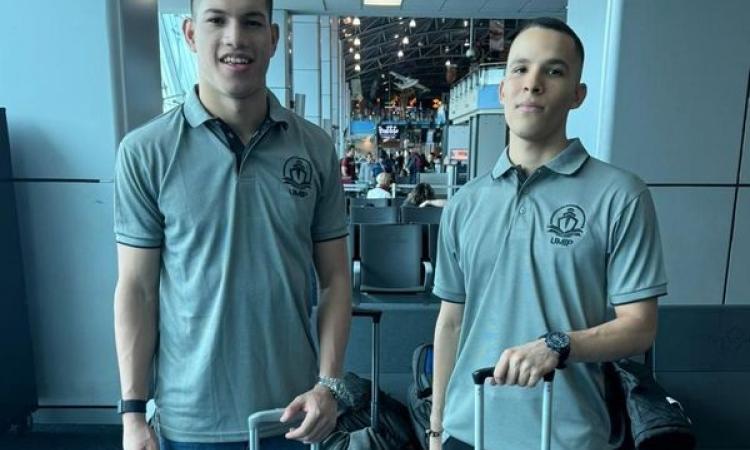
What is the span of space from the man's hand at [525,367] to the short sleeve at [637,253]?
0.22 m

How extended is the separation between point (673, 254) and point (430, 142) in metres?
32.5

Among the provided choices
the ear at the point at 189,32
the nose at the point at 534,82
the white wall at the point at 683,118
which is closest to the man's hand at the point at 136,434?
the ear at the point at 189,32

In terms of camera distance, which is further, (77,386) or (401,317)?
(401,317)

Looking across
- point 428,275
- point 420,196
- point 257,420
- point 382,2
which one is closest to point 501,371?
point 257,420

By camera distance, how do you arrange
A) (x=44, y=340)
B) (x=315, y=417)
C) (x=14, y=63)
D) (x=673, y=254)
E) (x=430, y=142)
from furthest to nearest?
(x=430, y=142) < (x=673, y=254) < (x=44, y=340) < (x=14, y=63) < (x=315, y=417)

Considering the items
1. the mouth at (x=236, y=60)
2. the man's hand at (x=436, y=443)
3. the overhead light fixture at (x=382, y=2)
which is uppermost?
the overhead light fixture at (x=382, y=2)

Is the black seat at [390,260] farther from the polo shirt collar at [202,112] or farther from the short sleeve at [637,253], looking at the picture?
the short sleeve at [637,253]

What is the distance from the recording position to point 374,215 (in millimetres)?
5395

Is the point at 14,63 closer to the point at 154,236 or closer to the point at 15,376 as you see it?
the point at 15,376


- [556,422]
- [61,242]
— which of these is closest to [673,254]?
[556,422]

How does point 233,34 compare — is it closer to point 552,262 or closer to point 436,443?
point 552,262

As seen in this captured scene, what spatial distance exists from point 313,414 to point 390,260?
10.2 ft

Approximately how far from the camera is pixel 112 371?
2.79 metres

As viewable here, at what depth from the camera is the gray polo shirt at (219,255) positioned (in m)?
1.02
